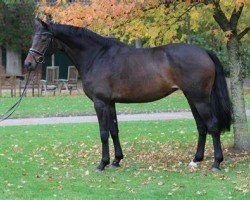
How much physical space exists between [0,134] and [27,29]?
72.8 ft

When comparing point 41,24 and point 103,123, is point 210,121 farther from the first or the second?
point 41,24

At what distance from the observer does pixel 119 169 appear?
9.17 m

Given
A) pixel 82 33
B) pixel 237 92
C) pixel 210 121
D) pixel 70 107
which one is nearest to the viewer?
pixel 210 121

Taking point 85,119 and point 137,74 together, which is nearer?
point 137,74

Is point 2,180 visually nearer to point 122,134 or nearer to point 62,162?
point 62,162

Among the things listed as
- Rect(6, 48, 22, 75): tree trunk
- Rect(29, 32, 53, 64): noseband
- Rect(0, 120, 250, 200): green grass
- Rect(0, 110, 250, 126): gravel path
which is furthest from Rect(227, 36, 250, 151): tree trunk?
Rect(6, 48, 22, 75): tree trunk

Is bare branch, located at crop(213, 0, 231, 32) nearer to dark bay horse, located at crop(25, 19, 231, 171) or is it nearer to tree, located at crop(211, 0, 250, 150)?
tree, located at crop(211, 0, 250, 150)

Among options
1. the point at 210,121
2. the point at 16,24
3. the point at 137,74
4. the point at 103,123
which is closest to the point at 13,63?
the point at 16,24

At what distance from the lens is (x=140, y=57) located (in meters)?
9.01

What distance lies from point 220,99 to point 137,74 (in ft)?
4.65

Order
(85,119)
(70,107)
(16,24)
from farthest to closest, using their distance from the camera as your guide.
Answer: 1. (16,24)
2. (70,107)
3. (85,119)

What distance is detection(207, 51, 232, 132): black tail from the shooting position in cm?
898

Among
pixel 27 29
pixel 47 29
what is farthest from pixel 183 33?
pixel 27 29

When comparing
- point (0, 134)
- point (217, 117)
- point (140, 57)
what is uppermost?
point (140, 57)
